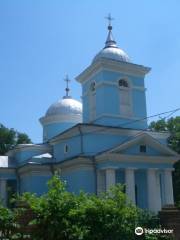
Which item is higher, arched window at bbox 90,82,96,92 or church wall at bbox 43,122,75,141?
arched window at bbox 90,82,96,92

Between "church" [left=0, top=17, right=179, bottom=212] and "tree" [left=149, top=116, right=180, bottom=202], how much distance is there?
20.8 feet

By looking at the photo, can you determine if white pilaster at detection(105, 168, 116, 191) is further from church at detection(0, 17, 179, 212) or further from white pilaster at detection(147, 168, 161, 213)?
white pilaster at detection(147, 168, 161, 213)

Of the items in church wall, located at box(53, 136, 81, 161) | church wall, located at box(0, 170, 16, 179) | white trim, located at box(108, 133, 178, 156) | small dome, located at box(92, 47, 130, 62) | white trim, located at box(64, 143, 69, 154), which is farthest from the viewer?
church wall, located at box(0, 170, 16, 179)

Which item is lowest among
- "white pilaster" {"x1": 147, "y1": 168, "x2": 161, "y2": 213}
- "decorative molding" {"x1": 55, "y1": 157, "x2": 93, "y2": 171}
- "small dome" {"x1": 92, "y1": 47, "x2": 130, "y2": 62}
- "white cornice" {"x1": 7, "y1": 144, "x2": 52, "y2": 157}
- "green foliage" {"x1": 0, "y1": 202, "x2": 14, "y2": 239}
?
"green foliage" {"x1": 0, "y1": 202, "x2": 14, "y2": 239}

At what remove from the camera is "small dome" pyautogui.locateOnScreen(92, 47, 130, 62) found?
1064 inches

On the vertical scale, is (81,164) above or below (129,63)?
below

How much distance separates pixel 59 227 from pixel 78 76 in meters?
19.3

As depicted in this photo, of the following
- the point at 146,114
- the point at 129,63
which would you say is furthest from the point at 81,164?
the point at 129,63

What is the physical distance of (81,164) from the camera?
2311 cm

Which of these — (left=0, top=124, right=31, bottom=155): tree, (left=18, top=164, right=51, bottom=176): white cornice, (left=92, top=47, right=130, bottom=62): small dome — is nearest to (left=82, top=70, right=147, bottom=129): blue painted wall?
(left=92, top=47, right=130, bottom=62): small dome

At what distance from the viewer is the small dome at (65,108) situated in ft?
107

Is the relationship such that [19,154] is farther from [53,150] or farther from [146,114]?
[146,114]

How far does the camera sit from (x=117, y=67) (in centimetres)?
2641

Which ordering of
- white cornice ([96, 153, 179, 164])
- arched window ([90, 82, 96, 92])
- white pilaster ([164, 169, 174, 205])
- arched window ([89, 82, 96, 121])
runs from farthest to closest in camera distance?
arched window ([90, 82, 96, 92])
arched window ([89, 82, 96, 121])
white pilaster ([164, 169, 174, 205])
white cornice ([96, 153, 179, 164])
